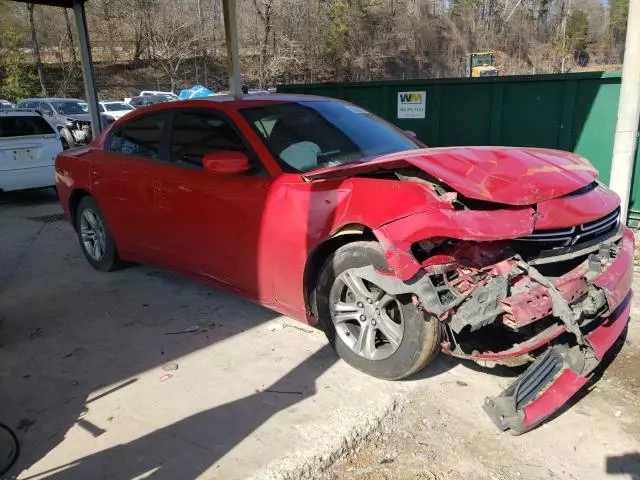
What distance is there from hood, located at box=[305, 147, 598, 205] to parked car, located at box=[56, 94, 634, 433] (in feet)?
0.04

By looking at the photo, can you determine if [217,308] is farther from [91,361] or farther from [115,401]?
[115,401]

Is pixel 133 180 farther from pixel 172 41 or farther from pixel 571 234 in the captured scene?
pixel 172 41

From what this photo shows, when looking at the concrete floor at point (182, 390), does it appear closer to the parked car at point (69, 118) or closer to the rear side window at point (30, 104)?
the parked car at point (69, 118)

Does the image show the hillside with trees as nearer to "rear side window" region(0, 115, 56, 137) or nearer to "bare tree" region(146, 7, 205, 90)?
"bare tree" region(146, 7, 205, 90)

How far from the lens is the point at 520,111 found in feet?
22.8

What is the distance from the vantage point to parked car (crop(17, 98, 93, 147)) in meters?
15.9

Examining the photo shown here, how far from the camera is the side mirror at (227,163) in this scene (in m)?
3.47

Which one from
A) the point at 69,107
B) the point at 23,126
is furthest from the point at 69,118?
the point at 23,126

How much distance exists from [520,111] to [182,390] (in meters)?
5.74

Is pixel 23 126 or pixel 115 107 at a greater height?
pixel 23 126

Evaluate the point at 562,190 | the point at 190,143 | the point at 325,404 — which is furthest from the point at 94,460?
the point at 562,190

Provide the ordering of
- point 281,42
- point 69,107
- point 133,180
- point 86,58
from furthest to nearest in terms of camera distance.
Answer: point 281,42 < point 69,107 < point 86,58 < point 133,180

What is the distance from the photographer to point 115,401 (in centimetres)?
306

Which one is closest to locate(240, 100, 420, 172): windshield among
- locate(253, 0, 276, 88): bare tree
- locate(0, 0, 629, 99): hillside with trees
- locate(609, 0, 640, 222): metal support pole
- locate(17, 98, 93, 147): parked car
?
locate(609, 0, 640, 222): metal support pole
